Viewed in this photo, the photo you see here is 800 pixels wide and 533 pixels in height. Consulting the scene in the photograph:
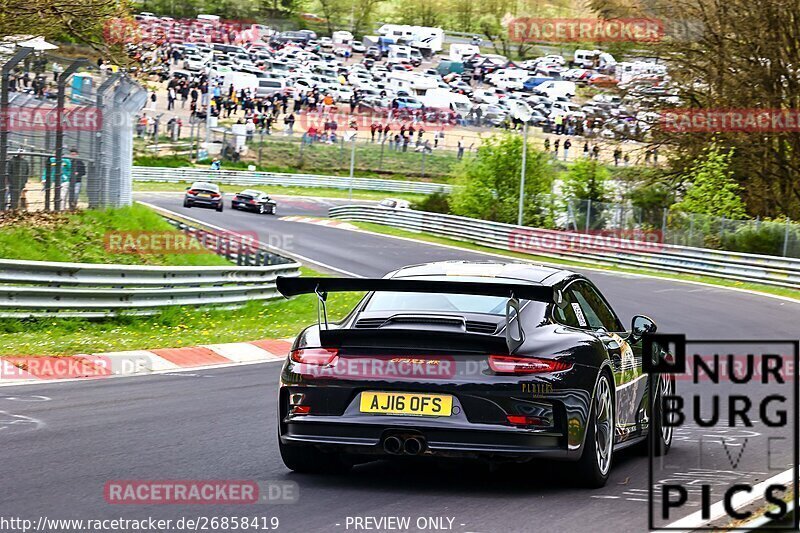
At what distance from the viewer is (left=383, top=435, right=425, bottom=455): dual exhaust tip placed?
6891 mm

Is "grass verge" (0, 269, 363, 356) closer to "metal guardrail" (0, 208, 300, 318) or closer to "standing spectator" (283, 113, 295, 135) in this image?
"metal guardrail" (0, 208, 300, 318)

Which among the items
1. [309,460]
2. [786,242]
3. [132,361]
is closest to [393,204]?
[786,242]

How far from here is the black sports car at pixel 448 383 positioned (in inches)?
271

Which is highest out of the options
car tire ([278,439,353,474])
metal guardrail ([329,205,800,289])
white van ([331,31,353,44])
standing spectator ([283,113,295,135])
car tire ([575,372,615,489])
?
white van ([331,31,353,44])

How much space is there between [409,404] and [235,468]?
138cm

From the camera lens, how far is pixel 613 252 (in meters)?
40.5

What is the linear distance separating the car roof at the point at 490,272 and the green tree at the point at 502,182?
41.4 m

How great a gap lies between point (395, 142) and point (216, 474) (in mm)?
74757

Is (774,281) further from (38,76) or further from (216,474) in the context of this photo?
(216,474)

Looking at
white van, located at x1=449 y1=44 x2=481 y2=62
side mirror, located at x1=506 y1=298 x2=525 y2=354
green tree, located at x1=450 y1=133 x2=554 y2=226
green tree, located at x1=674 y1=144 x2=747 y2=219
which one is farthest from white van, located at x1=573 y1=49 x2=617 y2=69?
side mirror, located at x1=506 y1=298 x2=525 y2=354

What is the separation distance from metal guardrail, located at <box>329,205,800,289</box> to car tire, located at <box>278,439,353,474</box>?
2921 cm

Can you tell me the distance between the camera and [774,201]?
4556cm

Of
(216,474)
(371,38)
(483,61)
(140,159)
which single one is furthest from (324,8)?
(216,474)

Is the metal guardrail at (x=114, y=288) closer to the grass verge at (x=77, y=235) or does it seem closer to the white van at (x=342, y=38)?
the grass verge at (x=77, y=235)
